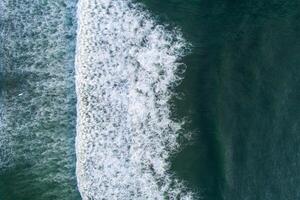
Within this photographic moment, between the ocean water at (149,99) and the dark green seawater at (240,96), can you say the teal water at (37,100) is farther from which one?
the dark green seawater at (240,96)

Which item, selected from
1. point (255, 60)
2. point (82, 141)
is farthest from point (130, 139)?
point (255, 60)

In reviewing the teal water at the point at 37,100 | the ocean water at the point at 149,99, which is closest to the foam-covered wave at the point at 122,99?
the ocean water at the point at 149,99

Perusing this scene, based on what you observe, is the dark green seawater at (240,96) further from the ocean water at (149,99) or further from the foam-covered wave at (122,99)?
the foam-covered wave at (122,99)

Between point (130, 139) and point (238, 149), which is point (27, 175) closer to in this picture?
point (130, 139)

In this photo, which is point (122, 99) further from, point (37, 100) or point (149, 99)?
point (37, 100)

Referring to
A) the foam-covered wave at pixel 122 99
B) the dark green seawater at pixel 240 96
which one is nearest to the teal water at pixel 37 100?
the foam-covered wave at pixel 122 99

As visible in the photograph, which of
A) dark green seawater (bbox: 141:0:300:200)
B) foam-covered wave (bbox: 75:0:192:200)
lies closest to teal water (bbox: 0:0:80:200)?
foam-covered wave (bbox: 75:0:192:200)

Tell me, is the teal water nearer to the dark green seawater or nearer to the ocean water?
the ocean water
